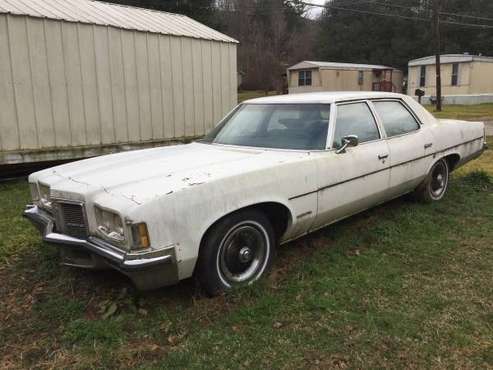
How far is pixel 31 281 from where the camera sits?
12.1 ft

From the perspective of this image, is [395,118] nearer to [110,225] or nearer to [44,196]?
[110,225]

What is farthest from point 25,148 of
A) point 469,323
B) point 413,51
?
point 413,51

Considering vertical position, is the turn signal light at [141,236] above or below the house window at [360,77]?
below

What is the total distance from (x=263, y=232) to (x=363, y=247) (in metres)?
1.33

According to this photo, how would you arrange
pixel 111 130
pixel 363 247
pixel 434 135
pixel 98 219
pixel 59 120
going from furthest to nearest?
pixel 111 130 → pixel 59 120 → pixel 434 135 → pixel 363 247 → pixel 98 219

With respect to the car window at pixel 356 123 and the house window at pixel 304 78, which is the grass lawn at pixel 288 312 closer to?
the car window at pixel 356 123

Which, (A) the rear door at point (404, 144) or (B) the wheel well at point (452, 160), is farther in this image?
(B) the wheel well at point (452, 160)

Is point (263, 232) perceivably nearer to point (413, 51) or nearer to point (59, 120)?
point (59, 120)

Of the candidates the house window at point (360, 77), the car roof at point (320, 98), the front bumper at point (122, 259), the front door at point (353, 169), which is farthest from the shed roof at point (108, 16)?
the house window at point (360, 77)

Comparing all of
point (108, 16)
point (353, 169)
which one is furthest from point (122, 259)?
point (108, 16)

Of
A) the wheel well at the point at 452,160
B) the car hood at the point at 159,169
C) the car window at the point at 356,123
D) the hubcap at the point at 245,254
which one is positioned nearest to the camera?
the car hood at the point at 159,169

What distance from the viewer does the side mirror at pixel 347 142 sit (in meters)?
3.90

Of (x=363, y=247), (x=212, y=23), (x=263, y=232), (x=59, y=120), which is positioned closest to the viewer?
(x=263, y=232)

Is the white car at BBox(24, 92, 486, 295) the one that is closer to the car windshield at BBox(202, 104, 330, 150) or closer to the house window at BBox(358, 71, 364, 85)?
the car windshield at BBox(202, 104, 330, 150)
